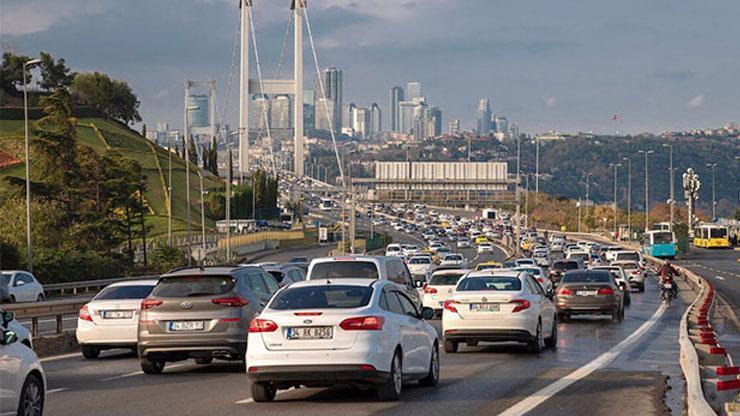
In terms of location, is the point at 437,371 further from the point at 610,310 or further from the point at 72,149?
the point at 72,149

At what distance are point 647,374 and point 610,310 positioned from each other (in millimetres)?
15352

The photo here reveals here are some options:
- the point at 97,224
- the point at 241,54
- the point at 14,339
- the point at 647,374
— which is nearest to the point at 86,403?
the point at 14,339

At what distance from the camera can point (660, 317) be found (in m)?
37.0

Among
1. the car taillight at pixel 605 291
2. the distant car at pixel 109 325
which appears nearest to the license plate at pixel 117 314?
the distant car at pixel 109 325

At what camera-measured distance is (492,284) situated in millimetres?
24547

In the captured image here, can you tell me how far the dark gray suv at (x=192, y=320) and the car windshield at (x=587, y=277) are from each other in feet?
56.2

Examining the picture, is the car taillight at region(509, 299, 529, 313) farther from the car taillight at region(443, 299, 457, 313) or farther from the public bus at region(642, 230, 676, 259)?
the public bus at region(642, 230, 676, 259)

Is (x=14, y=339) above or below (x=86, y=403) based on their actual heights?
above

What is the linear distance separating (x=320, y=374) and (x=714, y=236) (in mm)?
110106

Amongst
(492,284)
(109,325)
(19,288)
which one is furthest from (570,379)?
(19,288)

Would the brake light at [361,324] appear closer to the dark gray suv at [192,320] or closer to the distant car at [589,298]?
the dark gray suv at [192,320]

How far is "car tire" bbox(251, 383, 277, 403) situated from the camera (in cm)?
1595

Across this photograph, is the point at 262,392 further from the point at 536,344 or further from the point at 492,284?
the point at 492,284

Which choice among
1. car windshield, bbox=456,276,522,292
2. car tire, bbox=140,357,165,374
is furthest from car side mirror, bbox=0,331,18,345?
car windshield, bbox=456,276,522,292
